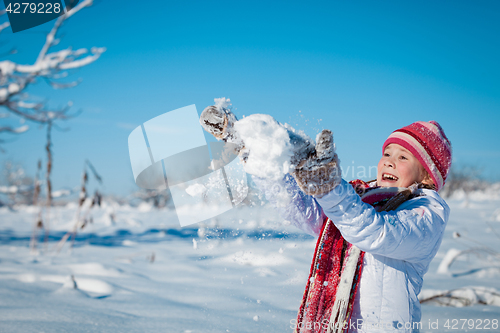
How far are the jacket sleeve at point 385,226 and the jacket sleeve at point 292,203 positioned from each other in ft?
0.89

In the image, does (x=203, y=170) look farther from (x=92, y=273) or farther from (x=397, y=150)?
(x=92, y=273)

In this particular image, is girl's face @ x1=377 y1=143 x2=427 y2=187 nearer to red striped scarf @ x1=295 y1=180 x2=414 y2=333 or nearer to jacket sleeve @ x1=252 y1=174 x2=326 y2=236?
red striped scarf @ x1=295 y1=180 x2=414 y2=333

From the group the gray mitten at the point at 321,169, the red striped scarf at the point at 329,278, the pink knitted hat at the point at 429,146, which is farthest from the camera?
the pink knitted hat at the point at 429,146

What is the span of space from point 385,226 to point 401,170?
0.49 meters

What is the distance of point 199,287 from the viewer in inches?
97.1

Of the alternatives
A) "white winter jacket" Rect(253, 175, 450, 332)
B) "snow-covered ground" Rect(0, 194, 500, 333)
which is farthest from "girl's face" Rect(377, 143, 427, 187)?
"snow-covered ground" Rect(0, 194, 500, 333)

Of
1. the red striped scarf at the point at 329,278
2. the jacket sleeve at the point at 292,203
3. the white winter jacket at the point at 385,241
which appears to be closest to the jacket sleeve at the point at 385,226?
the white winter jacket at the point at 385,241

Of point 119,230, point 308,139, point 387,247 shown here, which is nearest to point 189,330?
point 387,247

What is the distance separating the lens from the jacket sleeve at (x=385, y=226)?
2.52 ft

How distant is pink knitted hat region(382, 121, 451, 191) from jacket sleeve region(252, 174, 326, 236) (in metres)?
0.48

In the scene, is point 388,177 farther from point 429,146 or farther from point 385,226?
point 385,226

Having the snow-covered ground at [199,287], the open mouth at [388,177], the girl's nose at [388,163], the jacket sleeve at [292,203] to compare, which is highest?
the girl's nose at [388,163]

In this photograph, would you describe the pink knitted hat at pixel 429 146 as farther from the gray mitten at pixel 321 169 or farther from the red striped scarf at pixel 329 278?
the gray mitten at pixel 321 169

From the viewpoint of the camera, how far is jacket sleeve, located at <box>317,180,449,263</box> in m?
0.77
